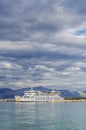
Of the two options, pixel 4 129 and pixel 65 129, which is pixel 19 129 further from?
pixel 65 129

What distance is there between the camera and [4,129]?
7081cm

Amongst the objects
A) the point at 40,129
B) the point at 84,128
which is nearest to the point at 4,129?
the point at 40,129

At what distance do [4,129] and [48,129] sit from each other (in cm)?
924

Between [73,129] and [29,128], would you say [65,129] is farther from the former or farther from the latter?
[29,128]

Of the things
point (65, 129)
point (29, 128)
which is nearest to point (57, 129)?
point (65, 129)

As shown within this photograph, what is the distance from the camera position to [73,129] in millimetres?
71188

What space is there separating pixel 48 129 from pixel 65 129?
3.81 meters

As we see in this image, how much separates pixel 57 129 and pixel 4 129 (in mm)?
11003

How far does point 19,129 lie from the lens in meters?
72.2

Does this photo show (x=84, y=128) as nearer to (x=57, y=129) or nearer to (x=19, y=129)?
(x=57, y=129)

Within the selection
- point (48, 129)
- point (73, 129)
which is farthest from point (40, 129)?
point (73, 129)

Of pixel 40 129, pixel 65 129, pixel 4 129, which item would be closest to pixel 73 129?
pixel 65 129

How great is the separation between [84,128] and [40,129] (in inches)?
382

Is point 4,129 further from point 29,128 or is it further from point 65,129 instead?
point 65,129
